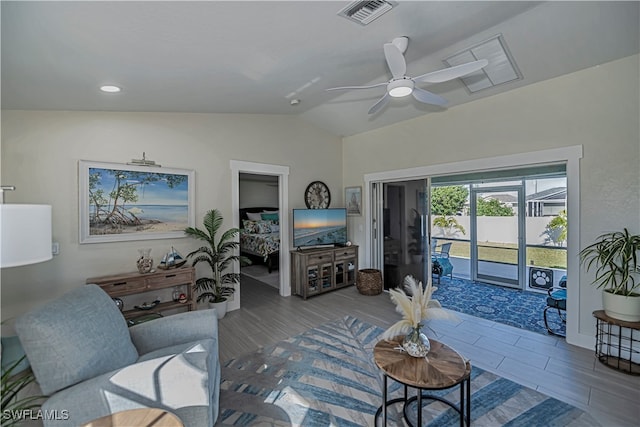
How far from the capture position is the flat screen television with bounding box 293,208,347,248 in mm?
4500

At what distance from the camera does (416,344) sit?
178 centimetres

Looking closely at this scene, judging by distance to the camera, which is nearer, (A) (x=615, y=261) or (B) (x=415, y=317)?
(B) (x=415, y=317)

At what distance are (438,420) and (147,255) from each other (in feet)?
10.9

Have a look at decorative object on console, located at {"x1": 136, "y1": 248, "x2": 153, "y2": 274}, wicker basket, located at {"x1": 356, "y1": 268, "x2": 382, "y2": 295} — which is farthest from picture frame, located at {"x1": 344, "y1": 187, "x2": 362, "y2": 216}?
decorative object on console, located at {"x1": 136, "y1": 248, "x2": 153, "y2": 274}

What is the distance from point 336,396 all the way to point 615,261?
2.89m

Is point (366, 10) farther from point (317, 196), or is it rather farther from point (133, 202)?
point (317, 196)

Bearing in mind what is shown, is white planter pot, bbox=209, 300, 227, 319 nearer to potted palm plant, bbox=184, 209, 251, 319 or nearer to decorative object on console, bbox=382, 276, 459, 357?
potted palm plant, bbox=184, 209, 251, 319

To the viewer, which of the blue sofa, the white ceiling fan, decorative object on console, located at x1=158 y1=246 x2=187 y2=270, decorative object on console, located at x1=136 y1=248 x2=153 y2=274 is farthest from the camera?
decorative object on console, located at x1=158 y1=246 x2=187 y2=270

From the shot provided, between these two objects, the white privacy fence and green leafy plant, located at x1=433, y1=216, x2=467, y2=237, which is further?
green leafy plant, located at x1=433, y1=216, x2=467, y2=237

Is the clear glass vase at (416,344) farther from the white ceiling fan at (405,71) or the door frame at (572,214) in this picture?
the door frame at (572,214)

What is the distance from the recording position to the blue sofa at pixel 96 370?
51.8 inches

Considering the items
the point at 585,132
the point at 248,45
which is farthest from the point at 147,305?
the point at 585,132

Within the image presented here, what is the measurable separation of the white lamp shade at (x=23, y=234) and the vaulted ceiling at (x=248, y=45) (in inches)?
38.3

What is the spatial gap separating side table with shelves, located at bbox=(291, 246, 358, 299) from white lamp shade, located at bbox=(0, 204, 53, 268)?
A: 131 inches
